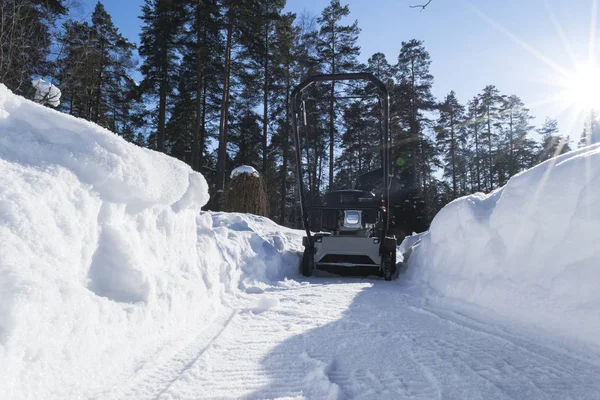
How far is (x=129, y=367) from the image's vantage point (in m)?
2.11

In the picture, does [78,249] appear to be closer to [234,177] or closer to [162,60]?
[234,177]

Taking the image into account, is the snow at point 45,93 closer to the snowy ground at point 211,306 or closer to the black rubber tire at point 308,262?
the snowy ground at point 211,306

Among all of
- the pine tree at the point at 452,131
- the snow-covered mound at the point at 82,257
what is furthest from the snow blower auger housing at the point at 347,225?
the pine tree at the point at 452,131

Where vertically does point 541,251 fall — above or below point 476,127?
below

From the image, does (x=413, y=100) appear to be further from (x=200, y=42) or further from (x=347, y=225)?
(x=347, y=225)

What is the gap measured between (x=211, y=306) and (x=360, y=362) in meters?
1.86

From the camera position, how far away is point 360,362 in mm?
2299

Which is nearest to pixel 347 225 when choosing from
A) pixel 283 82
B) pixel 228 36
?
pixel 228 36

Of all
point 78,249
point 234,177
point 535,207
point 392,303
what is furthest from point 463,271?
point 234,177

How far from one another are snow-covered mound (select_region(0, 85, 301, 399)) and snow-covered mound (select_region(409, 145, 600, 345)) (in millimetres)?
2678

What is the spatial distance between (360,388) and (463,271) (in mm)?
2639

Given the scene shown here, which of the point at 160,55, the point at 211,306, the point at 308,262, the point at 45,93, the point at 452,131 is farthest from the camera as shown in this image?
the point at 452,131

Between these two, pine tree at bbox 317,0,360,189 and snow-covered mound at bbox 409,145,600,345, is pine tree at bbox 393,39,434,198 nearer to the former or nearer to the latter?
pine tree at bbox 317,0,360,189

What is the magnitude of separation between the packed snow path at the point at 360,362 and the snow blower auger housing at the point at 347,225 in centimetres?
280
